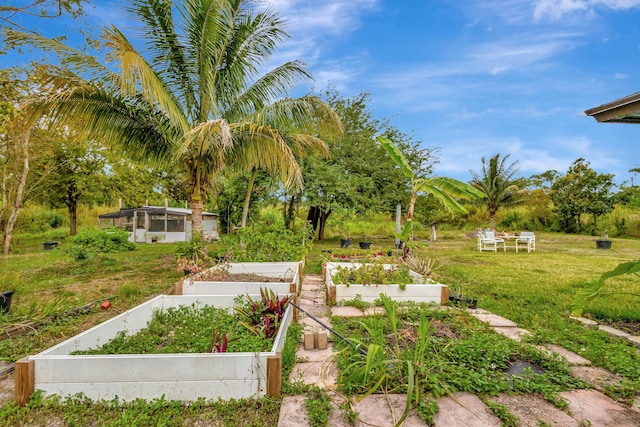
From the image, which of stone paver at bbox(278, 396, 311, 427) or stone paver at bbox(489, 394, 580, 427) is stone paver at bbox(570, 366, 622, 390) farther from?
stone paver at bbox(278, 396, 311, 427)

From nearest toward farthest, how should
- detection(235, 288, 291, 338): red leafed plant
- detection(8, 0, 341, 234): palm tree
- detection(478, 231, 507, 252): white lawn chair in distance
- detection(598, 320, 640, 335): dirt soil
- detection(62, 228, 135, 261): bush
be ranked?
detection(235, 288, 291, 338): red leafed plant, detection(598, 320, 640, 335): dirt soil, detection(8, 0, 341, 234): palm tree, detection(62, 228, 135, 261): bush, detection(478, 231, 507, 252): white lawn chair in distance

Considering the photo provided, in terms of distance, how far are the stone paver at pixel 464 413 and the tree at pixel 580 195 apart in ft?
70.6

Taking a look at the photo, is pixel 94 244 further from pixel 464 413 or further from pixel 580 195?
pixel 580 195

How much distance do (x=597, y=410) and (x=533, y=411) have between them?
1.33 feet

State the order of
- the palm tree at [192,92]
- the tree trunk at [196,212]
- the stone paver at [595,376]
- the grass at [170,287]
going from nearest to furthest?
1. the grass at [170,287]
2. the stone paver at [595,376]
3. the palm tree at [192,92]
4. the tree trunk at [196,212]

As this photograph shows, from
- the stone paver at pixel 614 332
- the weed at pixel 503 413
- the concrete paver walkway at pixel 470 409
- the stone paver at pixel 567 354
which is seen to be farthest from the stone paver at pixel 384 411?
the stone paver at pixel 614 332

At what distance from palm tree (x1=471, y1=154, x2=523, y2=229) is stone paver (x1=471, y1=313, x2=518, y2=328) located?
14.2 metres

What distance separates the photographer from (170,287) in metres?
5.04

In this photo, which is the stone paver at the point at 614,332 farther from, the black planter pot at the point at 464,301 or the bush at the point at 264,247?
the bush at the point at 264,247

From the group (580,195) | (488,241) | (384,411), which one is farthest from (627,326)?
(580,195)

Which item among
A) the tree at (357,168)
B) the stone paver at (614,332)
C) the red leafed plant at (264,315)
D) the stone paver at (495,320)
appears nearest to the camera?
the red leafed plant at (264,315)

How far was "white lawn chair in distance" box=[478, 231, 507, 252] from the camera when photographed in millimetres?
11945

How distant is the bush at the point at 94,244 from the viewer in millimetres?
8617

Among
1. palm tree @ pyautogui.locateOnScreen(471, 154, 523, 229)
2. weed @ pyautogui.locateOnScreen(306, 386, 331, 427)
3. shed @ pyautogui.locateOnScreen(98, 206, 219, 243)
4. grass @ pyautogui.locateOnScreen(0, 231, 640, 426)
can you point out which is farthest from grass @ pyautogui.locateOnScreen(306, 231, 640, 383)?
shed @ pyautogui.locateOnScreen(98, 206, 219, 243)
